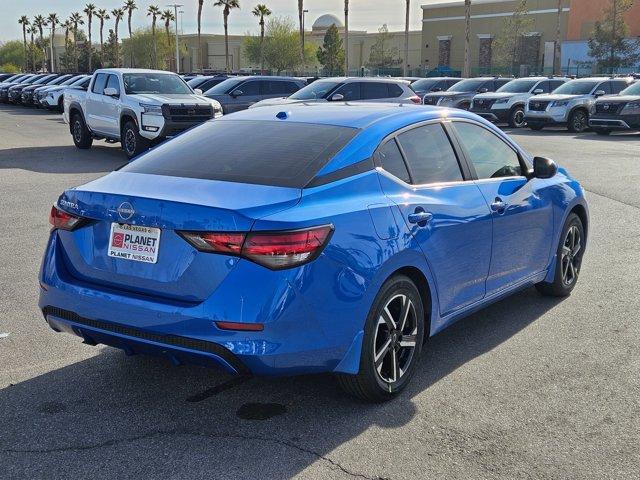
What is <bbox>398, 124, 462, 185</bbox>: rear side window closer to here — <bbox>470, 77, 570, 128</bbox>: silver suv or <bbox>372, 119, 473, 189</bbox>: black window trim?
<bbox>372, 119, 473, 189</bbox>: black window trim

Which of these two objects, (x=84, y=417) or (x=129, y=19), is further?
(x=129, y=19)

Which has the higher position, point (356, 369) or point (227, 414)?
point (356, 369)

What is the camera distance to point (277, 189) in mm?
4086

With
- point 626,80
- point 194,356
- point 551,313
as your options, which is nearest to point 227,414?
point 194,356

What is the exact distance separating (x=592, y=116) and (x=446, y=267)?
71.2 feet

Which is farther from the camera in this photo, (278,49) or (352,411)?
(278,49)

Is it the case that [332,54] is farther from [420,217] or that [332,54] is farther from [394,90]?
[420,217]

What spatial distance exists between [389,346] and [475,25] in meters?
86.0

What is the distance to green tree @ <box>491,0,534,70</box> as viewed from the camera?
7125 cm

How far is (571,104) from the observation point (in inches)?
1031

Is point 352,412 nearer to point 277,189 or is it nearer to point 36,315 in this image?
point 277,189

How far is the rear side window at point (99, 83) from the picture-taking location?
18594 millimetres

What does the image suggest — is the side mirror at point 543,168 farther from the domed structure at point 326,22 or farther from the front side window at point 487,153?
the domed structure at point 326,22

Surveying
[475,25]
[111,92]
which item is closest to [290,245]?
[111,92]
